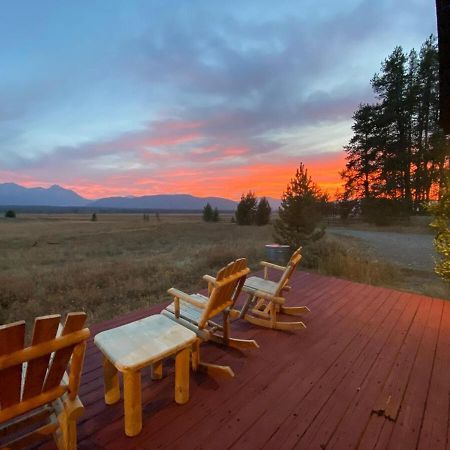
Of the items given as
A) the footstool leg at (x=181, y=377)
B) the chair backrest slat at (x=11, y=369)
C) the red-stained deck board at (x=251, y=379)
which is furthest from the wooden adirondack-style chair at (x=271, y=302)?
the chair backrest slat at (x=11, y=369)

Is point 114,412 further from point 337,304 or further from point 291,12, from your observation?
point 291,12

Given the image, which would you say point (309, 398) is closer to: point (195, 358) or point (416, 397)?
point (416, 397)

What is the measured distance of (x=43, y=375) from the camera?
142cm

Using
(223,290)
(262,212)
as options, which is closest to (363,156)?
(262,212)

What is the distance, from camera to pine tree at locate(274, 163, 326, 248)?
32.6 feet

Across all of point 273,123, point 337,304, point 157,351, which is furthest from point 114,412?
point 273,123

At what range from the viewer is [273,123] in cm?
1725

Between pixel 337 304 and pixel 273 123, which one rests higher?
pixel 273 123

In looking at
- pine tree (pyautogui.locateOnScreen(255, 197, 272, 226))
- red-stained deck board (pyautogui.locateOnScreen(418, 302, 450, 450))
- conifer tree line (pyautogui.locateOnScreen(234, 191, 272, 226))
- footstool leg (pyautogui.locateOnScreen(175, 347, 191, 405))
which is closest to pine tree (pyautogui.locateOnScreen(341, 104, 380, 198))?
pine tree (pyautogui.locateOnScreen(255, 197, 272, 226))

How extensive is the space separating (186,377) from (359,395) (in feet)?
5.10

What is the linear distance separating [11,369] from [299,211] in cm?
965

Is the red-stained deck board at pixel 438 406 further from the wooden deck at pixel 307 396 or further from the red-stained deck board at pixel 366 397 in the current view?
the red-stained deck board at pixel 366 397

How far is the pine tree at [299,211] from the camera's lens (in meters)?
9.93

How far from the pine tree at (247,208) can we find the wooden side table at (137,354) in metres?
28.7
